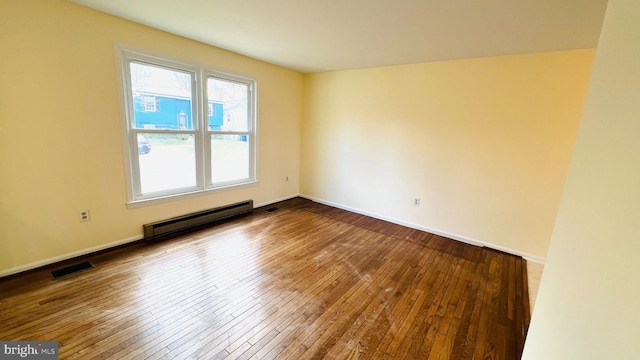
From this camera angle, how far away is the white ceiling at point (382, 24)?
6.50 feet

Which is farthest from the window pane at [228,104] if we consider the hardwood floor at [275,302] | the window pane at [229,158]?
the hardwood floor at [275,302]

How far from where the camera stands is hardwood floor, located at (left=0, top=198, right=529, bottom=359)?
5.71 feet

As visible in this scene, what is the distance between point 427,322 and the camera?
2.02 m

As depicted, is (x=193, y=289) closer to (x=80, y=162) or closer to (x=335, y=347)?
(x=335, y=347)

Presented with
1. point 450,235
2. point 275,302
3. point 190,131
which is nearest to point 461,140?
point 450,235

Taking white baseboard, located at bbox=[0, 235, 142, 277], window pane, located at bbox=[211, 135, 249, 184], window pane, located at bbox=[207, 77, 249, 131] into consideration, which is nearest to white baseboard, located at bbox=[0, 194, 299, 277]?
white baseboard, located at bbox=[0, 235, 142, 277]

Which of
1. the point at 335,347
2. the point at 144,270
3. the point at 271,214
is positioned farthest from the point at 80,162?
the point at 335,347

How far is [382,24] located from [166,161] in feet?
9.48

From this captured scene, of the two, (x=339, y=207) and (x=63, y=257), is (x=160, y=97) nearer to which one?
(x=63, y=257)

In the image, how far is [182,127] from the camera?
131 inches
